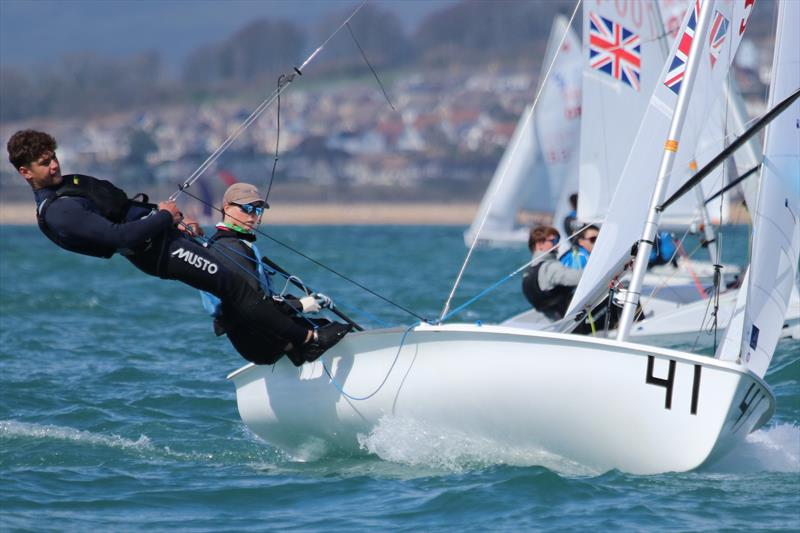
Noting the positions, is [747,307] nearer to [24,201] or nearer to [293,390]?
[293,390]

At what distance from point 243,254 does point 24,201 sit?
6650 centimetres

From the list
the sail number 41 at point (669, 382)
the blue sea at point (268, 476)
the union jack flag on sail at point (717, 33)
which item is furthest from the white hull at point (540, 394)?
the union jack flag on sail at point (717, 33)

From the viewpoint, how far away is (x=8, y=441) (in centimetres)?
578

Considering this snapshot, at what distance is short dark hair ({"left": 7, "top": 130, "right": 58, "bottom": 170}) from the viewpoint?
15.7ft

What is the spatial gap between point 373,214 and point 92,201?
242 ft

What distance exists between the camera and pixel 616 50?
33.6 ft

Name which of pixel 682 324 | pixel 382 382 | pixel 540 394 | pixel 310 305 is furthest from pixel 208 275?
pixel 682 324

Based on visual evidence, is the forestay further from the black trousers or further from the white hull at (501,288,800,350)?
the white hull at (501,288,800,350)

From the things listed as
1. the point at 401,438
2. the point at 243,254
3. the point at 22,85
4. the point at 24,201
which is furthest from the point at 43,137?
the point at 22,85

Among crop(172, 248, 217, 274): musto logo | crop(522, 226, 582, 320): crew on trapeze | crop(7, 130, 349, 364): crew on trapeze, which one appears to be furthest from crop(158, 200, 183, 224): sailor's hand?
crop(522, 226, 582, 320): crew on trapeze

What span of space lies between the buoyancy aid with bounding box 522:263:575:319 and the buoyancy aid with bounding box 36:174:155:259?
324 centimetres

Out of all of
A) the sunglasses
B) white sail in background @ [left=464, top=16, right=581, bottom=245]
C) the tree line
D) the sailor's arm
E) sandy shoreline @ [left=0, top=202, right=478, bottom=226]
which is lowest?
the sailor's arm

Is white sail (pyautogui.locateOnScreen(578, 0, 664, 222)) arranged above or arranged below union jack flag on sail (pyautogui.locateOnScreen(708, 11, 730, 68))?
above

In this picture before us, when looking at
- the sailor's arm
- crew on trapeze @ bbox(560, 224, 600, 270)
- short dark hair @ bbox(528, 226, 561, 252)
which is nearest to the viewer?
the sailor's arm
